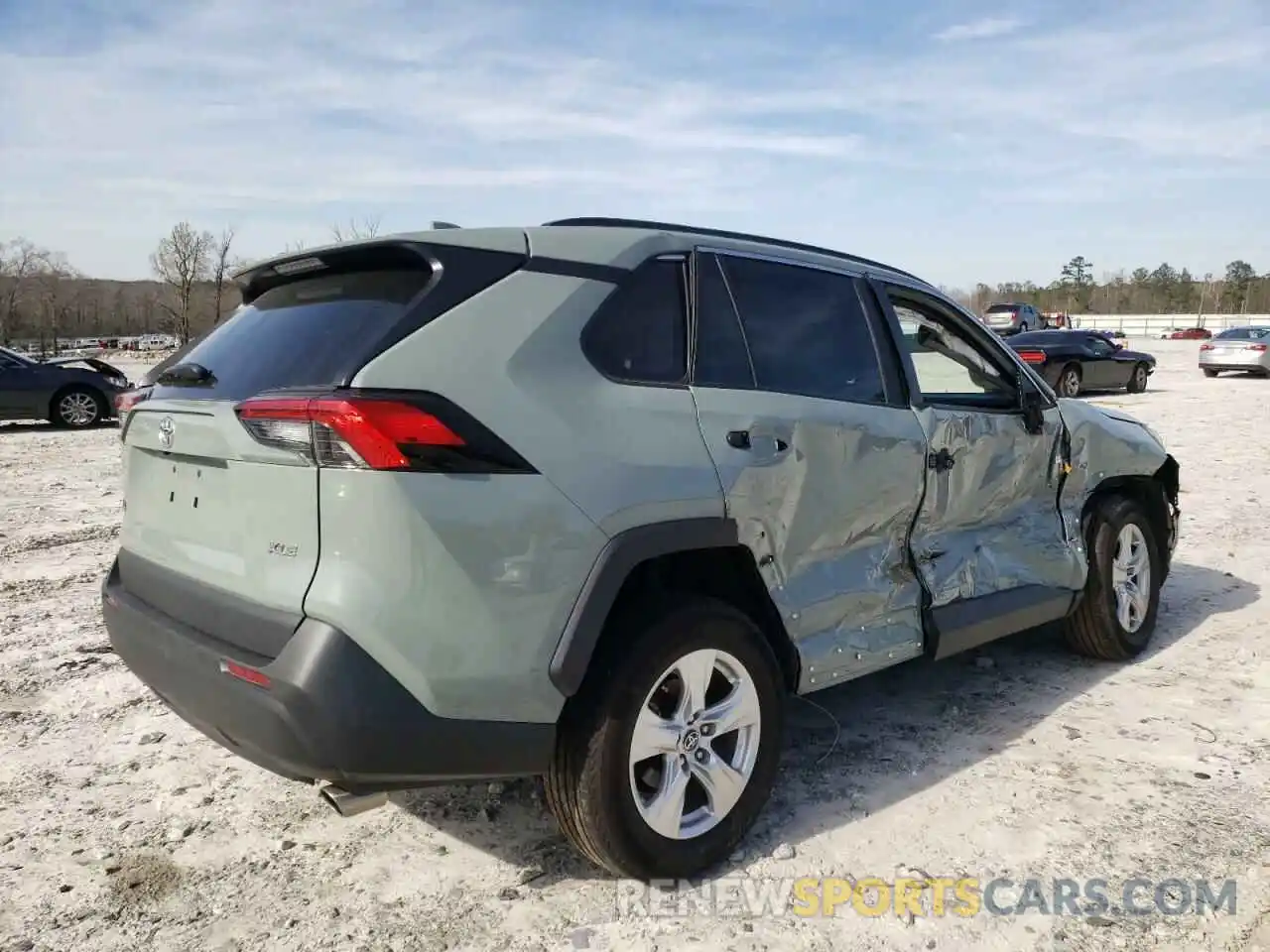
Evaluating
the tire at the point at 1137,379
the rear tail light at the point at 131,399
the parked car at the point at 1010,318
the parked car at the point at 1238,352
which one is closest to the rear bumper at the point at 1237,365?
the parked car at the point at 1238,352

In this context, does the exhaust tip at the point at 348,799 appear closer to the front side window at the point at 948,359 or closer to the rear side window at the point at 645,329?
the rear side window at the point at 645,329

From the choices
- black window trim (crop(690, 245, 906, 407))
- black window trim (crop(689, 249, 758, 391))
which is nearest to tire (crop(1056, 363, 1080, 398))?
black window trim (crop(690, 245, 906, 407))

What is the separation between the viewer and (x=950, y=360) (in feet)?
13.5

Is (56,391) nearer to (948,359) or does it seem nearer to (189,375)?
(189,375)

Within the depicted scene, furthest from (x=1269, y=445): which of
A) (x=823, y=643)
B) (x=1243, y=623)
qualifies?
(x=823, y=643)

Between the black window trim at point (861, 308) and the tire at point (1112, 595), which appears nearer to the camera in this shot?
the black window trim at point (861, 308)

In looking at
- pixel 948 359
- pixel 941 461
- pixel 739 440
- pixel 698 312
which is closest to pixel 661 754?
pixel 739 440

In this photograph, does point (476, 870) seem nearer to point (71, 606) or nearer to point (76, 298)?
point (71, 606)

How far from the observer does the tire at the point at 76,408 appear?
14344mm

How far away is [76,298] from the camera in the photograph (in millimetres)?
118688

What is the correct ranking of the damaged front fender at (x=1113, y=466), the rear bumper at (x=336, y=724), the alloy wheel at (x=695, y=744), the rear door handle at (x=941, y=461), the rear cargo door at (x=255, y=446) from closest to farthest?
1. the rear bumper at (x=336, y=724)
2. the rear cargo door at (x=255, y=446)
3. the alloy wheel at (x=695, y=744)
4. the rear door handle at (x=941, y=461)
5. the damaged front fender at (x=1113, y=466)

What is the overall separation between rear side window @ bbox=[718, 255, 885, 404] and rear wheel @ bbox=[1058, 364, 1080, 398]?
55.8 feet

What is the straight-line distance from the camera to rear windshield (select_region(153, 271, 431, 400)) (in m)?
2.37

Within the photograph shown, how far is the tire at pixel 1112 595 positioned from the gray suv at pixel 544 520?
1.35 metres
